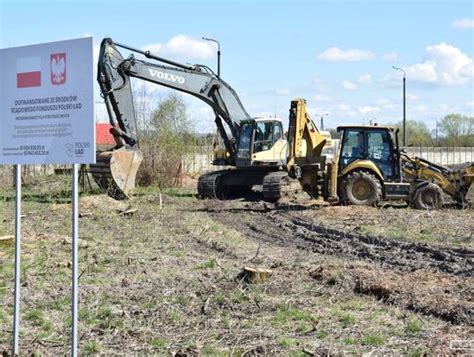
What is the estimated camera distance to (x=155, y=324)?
7043mm

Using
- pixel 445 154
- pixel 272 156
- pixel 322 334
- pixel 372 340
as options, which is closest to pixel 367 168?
pixel 272 156

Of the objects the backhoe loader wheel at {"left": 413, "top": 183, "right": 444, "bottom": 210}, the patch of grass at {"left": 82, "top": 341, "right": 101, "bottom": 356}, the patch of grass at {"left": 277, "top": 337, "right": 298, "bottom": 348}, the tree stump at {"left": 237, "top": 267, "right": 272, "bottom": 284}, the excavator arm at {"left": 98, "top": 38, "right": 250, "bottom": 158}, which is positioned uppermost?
the excavator arm at {"left": 98, "top": 38, "right": 250, "bottom": 158}

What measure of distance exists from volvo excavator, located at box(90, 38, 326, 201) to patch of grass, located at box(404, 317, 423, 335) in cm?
1483

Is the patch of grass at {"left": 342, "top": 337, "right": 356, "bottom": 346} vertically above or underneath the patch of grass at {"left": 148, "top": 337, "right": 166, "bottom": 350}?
above

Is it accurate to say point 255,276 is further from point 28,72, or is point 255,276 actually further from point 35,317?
point 28,72

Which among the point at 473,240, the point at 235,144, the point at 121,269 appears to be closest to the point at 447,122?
the point at 235,144

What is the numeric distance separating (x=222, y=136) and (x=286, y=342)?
65.1ft

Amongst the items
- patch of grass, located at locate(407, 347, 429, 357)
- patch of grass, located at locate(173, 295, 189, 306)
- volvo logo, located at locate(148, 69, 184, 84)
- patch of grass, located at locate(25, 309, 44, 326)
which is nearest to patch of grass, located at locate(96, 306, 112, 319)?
patch of grass, located at locate(25, 309, 44, 326)

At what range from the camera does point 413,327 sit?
6.69 meters

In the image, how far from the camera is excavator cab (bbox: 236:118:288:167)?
2386 centimetres

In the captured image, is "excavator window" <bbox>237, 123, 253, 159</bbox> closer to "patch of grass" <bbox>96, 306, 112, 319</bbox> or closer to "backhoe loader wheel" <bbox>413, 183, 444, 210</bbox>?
"backhoe loader wheel" <bbox>413, 183, 444, 210</bbox>

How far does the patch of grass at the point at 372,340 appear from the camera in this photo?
6227 mm

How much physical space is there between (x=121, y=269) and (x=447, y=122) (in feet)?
263

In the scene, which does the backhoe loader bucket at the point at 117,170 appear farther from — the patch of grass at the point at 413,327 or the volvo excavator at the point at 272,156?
the patch of grass at the point at 413,327
